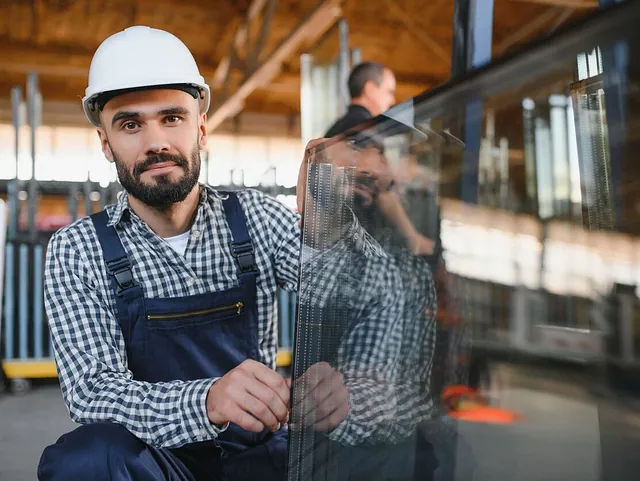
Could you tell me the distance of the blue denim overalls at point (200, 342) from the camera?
1.16 m

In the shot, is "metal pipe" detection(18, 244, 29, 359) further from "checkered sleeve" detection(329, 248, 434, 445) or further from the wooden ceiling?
the wooden ceiling

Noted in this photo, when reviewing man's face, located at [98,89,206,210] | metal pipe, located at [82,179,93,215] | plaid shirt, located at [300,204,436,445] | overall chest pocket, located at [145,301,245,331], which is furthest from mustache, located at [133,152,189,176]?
metal pipe, located at [82,179,93,215]

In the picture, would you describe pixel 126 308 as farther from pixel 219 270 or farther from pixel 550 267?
pixel 550 267

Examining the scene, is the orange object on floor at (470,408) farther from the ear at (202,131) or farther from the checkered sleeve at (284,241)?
the ear at (202,131)

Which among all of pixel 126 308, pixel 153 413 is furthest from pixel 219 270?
pixel 153 413

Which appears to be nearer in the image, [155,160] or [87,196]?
[155,160]

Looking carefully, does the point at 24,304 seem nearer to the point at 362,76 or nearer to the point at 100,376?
the point at 362,76

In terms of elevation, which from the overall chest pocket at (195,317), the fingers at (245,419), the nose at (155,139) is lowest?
the fingers at (245,419)

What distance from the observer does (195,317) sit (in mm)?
1190

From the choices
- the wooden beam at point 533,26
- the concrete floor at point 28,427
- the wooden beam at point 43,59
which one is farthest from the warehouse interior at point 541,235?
the wooden beam at point 43,59

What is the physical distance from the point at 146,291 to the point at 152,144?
255 millimetres

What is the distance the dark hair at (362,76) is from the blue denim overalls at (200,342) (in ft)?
6.85

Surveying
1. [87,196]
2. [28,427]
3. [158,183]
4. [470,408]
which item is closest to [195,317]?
[158,183]

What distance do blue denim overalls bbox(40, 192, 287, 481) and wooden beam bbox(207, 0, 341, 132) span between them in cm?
415
